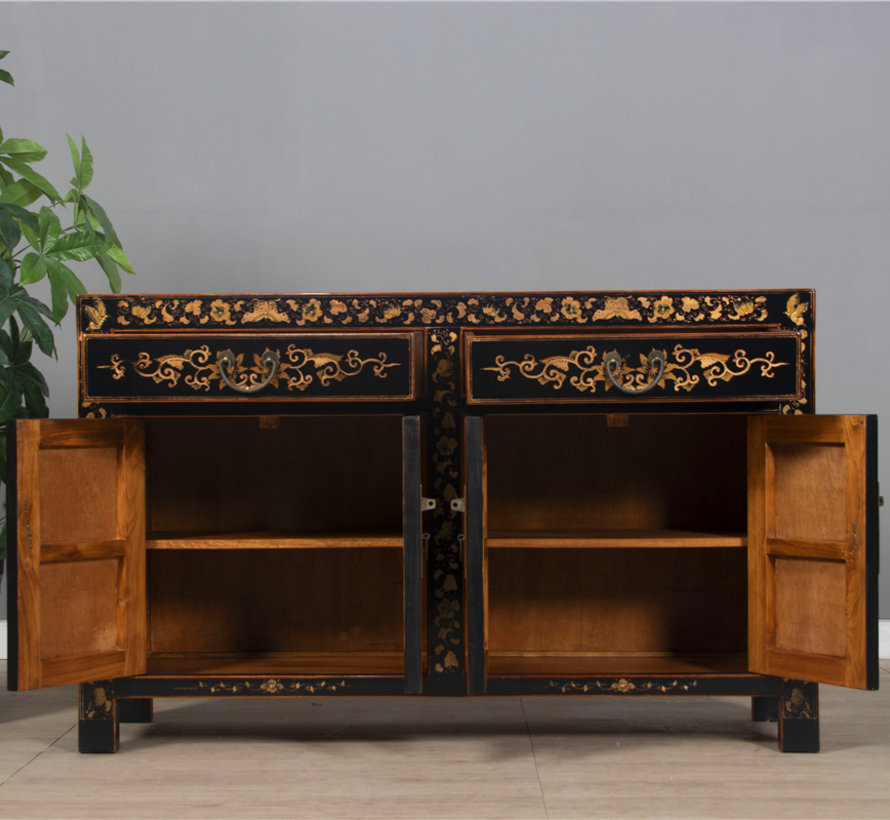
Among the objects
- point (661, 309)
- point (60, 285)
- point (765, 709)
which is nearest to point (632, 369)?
point (661, 309)

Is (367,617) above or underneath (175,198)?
underneath

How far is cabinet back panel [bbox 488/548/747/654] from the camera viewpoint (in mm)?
2635

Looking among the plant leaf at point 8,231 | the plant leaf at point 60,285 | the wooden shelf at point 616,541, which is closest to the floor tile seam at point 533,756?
the wooden shelf at point 616,541

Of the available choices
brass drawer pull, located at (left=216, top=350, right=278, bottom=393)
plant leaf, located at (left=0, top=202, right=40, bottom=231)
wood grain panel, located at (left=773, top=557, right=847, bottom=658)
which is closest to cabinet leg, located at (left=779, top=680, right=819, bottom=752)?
→ wood grain panel, located at (left=773, top=557, right=847, bottom=658)

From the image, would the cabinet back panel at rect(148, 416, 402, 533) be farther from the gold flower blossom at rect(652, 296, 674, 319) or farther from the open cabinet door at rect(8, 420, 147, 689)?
the gold flower blossom at rect(652, 296, 674, 319)

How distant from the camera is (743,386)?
2.17 metres

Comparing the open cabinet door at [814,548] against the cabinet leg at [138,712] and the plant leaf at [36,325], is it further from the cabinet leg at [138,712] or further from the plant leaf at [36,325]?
the plant leaf at [36,325]

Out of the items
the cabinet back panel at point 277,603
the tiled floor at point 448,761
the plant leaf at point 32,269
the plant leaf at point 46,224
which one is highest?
the plant leaf at point 46,224

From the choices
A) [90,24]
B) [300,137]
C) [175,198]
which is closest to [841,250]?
[300,137]

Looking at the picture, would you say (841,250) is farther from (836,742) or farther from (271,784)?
(271,784)

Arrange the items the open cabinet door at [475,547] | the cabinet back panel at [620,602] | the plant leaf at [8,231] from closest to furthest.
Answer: the open cabinet door at [475,547] → the plant leaf at [8,231] → the cabinet back panel at [620,602]

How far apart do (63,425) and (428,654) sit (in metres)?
0.99

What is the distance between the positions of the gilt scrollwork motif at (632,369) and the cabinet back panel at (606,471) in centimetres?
52

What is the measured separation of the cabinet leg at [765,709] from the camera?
8.21 ft
